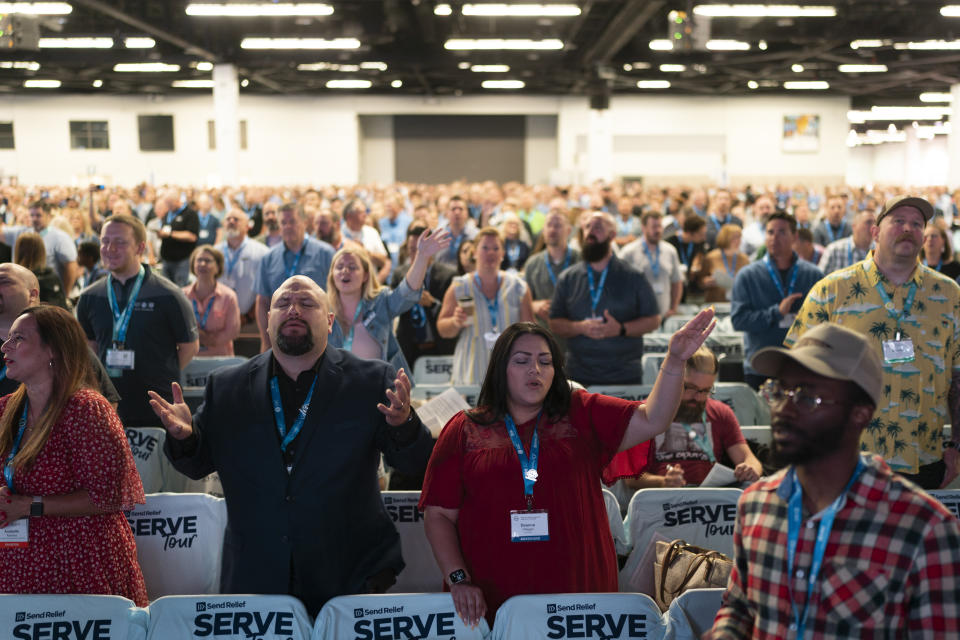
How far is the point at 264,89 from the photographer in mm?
32969

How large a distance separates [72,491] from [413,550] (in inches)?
57.5

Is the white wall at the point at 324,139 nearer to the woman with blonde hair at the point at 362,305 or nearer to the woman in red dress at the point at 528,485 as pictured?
the woman with blonde hair at the point at 362,305

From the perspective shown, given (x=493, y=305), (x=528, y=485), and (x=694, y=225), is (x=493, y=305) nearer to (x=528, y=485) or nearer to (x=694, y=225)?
(x=528, y=485)

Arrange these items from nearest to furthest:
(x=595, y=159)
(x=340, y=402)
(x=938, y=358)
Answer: (x=340, y=402)
(x=938, y=358)
(x=595, y=159)

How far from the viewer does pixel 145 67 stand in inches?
984

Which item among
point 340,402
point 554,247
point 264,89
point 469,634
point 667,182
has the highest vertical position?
point 264,89

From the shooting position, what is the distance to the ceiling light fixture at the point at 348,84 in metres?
29.8

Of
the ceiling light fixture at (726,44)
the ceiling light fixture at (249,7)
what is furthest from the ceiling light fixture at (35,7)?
the ceiling light fixture at (726,44)

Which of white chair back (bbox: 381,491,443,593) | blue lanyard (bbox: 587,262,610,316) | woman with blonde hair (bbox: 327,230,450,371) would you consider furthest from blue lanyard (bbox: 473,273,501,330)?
white chair back (bbox: 381,491,443,593)

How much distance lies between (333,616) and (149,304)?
261 centimetres

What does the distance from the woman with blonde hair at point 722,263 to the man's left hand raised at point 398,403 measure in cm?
680

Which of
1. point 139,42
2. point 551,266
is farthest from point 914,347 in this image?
point 139,42

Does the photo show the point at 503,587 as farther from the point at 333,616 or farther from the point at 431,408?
the point at 431,408

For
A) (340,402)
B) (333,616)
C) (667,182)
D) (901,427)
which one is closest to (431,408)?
(340,402)
